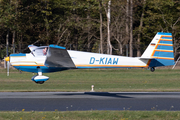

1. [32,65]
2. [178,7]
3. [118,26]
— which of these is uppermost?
[178,7]

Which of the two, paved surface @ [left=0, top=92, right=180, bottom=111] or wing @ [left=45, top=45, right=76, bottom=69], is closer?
paved surface @ [left=0, top=92, right=180, bottom=111]

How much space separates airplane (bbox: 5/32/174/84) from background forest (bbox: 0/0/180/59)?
56.0 feet

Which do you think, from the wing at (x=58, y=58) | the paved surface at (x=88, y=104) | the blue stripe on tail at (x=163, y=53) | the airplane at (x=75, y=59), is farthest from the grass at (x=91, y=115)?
the blue stripe on tail at (x=163, y=53)

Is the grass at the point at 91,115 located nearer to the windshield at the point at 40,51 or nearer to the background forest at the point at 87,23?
the windshield at the point at 40,51

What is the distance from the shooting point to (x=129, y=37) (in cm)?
3909

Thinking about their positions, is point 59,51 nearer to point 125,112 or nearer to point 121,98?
point 121,98

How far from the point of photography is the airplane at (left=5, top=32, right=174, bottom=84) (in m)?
16.5

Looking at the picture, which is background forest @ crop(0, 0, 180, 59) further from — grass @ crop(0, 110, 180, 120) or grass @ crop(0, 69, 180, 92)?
grass @ crop(0, 110, 180, 120)

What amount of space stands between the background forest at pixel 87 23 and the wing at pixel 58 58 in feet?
58.9

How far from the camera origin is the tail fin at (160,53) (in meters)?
17.4

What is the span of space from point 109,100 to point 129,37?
81.3 feet

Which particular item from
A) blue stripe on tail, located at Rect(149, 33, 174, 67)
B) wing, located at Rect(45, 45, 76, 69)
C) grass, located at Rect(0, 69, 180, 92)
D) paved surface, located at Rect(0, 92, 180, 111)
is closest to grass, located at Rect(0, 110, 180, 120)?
paved surface, located at Rect(0, 92, 180, 111)

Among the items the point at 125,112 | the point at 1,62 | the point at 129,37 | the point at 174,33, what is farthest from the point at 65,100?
the point at 174,33

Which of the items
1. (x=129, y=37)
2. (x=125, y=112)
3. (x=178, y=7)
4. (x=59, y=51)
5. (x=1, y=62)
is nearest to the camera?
(x=125, y=112)
